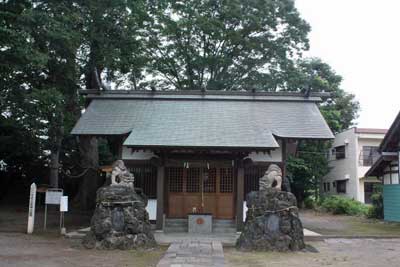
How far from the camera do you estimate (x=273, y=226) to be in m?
10.9

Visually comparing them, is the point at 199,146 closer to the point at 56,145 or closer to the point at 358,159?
the point at 56,145

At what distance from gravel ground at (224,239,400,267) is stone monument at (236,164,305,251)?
15.3 inches

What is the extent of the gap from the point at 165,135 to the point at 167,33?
512 inches

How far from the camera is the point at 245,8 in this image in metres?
25.5

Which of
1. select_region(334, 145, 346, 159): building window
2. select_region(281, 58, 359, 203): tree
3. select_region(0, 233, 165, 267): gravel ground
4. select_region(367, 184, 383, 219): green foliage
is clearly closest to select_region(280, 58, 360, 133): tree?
select_region(281, 58, 359, 203): tree

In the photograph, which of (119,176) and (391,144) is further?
(391,144)

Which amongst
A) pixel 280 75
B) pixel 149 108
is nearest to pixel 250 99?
pixel 149 108

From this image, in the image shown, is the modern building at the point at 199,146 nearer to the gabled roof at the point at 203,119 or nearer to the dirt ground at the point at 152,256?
the gabled roof at the point at 203,119

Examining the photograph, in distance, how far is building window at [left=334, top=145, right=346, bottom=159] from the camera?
107ft

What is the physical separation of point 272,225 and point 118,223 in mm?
4233

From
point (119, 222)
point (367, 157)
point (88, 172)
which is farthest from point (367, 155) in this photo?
point (119, 222)

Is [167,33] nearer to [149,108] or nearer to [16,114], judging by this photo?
[149,108]

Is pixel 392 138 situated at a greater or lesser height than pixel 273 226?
greater

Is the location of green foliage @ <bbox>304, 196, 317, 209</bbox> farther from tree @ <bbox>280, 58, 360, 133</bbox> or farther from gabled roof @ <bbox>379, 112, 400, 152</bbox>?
gabled roof @ <bbox>379, 112, 400, 152</bbox>
